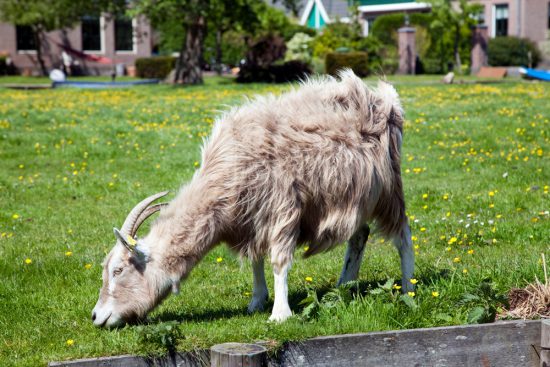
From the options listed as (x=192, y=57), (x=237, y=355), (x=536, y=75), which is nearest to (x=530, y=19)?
(x=536, y=75)

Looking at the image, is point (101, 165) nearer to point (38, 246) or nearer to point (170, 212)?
point (38, 246)

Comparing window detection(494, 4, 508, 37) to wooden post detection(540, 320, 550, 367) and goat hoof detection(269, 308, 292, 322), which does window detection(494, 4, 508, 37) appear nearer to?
goat hoof detection(269, 308, 292, 322)

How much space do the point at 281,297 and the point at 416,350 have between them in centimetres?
124

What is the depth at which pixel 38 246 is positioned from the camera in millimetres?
8852

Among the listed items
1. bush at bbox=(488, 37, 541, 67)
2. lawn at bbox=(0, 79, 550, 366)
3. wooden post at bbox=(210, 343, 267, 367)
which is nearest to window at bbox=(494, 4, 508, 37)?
bush at bbox=(488, 37, 541, 67)

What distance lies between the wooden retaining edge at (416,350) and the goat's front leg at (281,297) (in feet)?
2.77

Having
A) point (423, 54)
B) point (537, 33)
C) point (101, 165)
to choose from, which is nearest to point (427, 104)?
point (101, 165)

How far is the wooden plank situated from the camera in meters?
5.12

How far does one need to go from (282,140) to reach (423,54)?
38138 mm

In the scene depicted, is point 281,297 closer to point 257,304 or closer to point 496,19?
point 257,304

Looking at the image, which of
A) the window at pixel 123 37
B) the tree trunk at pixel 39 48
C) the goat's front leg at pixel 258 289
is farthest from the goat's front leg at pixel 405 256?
the window at pixel 123 37

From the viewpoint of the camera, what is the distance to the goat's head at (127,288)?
5.93 meters

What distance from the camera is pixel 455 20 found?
136 feet

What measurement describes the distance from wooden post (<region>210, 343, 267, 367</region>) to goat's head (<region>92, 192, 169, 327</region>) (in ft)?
4.13
